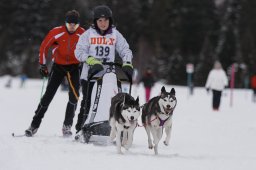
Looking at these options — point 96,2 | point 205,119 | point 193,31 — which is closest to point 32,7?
point 96,2

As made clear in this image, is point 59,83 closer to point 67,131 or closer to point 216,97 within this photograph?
point 67,131

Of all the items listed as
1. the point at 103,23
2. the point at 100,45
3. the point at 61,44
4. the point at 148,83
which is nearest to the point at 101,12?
the point at 103,23

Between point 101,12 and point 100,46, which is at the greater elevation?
point 101,12

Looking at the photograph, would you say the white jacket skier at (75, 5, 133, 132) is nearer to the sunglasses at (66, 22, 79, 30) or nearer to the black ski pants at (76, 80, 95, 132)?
the black ski pants at (76, 80, 95, 132)

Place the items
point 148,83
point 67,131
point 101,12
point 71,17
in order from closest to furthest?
1. point 101,12
2. point 71,17
3. point 67,131
4. point 148,83

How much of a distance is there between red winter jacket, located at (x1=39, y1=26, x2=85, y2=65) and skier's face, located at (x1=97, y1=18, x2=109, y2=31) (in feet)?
2.72

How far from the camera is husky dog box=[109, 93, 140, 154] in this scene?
6.87 metres

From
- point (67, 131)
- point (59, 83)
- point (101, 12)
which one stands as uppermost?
point (101, 12)

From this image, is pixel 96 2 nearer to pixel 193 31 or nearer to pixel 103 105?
pixel 193 31

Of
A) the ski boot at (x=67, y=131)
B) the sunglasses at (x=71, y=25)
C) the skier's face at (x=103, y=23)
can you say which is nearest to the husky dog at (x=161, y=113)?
the skier's face at (x=103, y=23)

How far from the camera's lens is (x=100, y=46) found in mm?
7973

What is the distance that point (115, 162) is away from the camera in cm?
607

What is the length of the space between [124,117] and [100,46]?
4.68 ft

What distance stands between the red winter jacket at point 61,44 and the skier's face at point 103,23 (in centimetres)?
83
